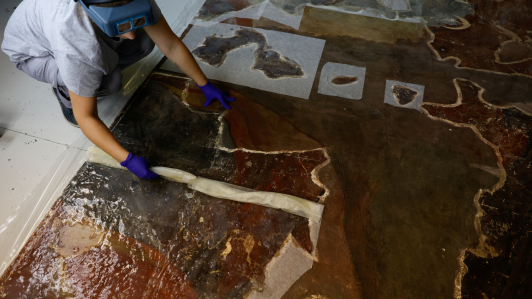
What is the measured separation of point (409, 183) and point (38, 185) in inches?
71.2

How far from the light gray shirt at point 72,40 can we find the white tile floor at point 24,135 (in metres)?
0.54

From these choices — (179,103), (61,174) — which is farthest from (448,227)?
(61,174)

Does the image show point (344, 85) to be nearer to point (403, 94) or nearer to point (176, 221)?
point (403, 94)

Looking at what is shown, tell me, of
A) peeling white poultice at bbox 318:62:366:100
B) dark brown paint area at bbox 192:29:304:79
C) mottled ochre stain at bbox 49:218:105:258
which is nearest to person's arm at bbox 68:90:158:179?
mottled ochre stain at bbox 49:218:105:258

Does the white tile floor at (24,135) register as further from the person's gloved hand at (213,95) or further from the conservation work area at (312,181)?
the person's gloved hand at (213,95)

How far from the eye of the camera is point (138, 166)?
4.48 ft

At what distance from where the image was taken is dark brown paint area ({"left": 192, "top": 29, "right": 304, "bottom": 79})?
6.22 ft

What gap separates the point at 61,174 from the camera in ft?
4.84

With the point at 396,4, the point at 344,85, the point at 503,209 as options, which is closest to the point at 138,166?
the point at 344,85

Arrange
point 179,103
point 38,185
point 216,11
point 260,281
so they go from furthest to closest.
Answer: point 216,11 → point 179,103 → point 38,185 → point 260,281

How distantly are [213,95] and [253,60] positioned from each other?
44 cm

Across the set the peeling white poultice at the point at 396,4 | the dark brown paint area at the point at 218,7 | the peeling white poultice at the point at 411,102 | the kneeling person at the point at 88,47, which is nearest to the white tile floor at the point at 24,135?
the kneeling person at the point at 88,47

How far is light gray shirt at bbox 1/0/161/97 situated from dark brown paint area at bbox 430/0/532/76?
1.93m

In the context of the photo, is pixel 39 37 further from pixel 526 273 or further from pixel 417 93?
pixel 526 273
